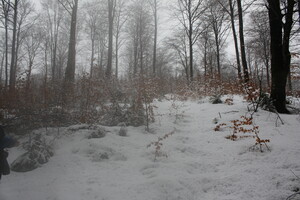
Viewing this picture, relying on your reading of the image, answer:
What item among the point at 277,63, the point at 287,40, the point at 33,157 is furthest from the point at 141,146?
the point at 287,40

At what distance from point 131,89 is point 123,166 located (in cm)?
305

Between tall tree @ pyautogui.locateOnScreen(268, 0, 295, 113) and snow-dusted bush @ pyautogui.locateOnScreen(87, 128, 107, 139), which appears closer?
snow-dusted bush @ pyautogui.locateOnScreen(87, 128, 107, 139)

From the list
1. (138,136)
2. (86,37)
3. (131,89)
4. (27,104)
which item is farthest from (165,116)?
(86,37)

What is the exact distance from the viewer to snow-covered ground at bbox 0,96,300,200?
232cm

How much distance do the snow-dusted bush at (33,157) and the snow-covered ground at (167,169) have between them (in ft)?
0.40

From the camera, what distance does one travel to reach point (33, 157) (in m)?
3.17

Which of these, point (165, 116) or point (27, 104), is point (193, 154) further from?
point (27, 104)

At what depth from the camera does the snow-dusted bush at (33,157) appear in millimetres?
3021

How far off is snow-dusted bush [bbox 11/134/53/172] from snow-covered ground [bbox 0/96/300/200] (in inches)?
4.8

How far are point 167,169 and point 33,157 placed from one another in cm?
244

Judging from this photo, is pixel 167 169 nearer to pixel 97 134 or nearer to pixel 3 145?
pixel 97 134

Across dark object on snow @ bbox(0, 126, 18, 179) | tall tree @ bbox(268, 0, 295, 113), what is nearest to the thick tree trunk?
tall tree @ bbox(268, 0, 295, 113)

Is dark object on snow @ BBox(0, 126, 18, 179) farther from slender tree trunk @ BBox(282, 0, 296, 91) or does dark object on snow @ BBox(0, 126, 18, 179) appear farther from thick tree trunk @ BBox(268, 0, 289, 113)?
slender tree trunk @ BBox(282, 0, 296, 91)

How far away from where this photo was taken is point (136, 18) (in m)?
19.0
